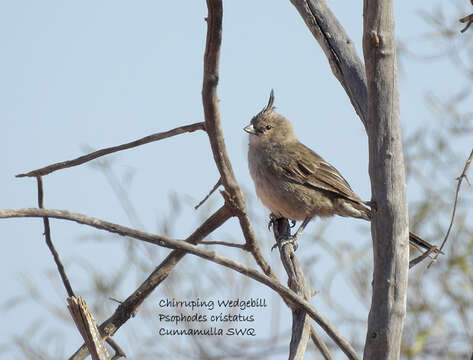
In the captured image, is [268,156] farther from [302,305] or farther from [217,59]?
[302,305]

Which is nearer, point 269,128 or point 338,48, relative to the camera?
point 338,48

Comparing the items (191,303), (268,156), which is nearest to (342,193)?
(268,156)

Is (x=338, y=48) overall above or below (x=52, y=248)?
above

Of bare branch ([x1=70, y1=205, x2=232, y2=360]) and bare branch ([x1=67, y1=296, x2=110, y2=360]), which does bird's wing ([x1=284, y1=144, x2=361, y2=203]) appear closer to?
bare branch ([x1=70, y1=205, x2=232, y2=360])

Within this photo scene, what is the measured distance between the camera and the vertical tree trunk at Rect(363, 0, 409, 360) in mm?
2672

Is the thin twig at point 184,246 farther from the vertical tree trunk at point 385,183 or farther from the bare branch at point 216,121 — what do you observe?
the bare branch at point 216,121

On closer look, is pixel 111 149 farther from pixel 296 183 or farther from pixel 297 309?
pixel 296 183

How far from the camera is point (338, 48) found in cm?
343

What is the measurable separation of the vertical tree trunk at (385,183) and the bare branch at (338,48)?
38 centimetres

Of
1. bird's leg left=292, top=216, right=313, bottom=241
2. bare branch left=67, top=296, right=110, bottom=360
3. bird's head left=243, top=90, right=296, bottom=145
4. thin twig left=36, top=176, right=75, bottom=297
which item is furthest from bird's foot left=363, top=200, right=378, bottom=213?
bird's head left=243, top=90, right=296, bottom=145

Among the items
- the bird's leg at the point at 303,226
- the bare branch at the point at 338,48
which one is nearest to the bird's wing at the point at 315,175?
the bird's leg at the point at 303,226

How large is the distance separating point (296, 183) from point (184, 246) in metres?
3.57

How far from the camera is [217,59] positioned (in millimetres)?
2963

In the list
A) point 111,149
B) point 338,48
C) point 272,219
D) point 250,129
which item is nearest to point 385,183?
point 338,48
